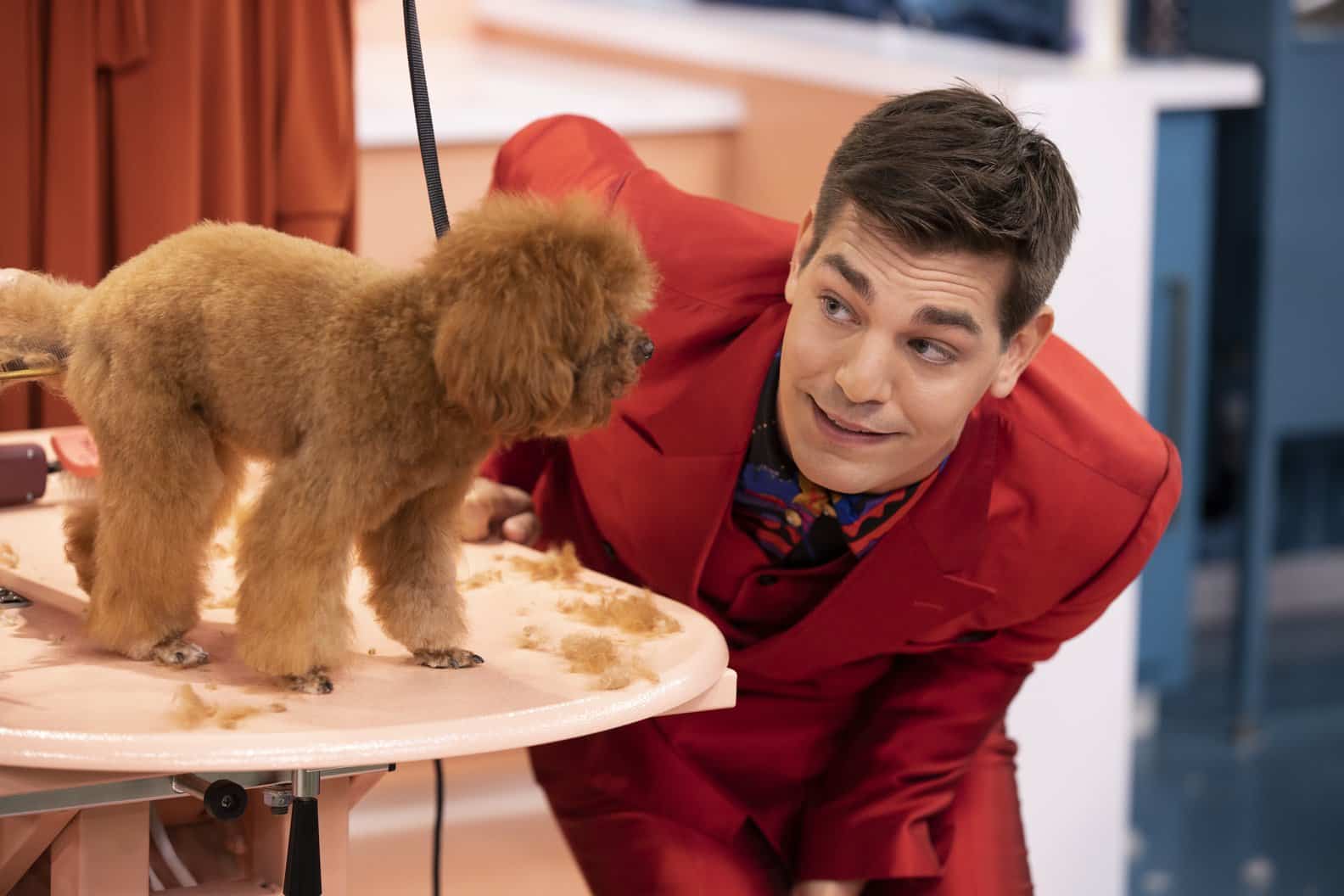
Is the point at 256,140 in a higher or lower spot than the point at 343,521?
higher

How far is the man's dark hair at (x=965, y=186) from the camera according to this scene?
1.18 meters

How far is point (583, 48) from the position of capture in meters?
3.29

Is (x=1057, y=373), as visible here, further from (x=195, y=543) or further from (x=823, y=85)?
(x=823, y=85)

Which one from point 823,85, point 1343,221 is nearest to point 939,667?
point 823,85

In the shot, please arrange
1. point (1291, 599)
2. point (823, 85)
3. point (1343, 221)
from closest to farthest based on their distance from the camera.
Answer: point (823, 85) → point (1343, 221) → point (1291, 599)

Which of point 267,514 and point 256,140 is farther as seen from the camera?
point 256,140

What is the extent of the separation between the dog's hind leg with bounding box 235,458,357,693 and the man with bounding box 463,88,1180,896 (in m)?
0.37

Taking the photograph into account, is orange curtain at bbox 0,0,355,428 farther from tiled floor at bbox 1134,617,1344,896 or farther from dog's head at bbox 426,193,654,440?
tiled floor at bbox 1134,617,1344,896

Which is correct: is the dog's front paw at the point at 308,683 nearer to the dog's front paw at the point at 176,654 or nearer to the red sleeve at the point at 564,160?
the dog's front paw at the point at 176,654

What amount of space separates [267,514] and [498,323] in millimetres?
190

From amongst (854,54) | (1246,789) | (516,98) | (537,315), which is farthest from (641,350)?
(1246,789)

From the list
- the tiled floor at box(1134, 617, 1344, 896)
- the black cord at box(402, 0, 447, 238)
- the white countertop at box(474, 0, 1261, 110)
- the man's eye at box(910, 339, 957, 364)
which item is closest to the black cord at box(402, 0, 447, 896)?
the black cord at box(402, 0, 447, 238)

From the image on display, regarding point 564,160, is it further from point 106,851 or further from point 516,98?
point 516,98

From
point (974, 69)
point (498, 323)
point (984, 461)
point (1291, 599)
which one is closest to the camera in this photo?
point (498, 323)
